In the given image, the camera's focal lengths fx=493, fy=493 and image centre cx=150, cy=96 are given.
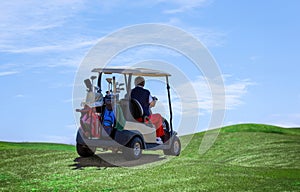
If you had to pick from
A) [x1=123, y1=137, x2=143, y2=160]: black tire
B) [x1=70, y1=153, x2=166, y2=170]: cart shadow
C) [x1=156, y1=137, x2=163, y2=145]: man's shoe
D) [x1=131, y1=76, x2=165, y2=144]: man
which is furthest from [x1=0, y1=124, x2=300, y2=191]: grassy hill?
[x1=131, y1=76, x2=165, y2=144]: man

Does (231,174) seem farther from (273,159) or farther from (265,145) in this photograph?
(265,145)

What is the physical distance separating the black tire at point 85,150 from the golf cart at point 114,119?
0.04m

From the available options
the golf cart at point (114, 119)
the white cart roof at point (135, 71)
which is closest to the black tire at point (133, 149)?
the golf cart at point (114, 119)

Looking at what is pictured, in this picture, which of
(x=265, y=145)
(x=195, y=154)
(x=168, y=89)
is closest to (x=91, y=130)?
(x=168, y=89)

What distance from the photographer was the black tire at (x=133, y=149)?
18.1 metres

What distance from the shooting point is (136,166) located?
58.9 ft

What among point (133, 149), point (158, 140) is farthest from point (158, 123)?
point (133, 149)

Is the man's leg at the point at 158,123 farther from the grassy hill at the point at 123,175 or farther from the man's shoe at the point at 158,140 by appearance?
the grassy hill at the point at 123,175

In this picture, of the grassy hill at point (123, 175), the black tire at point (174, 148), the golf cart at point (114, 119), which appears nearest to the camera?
the grassy hill at point (123, 175)

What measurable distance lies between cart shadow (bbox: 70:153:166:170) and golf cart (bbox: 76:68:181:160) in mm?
292

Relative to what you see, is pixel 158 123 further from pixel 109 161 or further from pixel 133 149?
pixel 109 161

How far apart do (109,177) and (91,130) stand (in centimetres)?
249

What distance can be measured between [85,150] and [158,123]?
10.2 feet

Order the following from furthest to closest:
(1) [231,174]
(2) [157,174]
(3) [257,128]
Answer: (3) [257,128] < (1) [231,174] < (2) [157,174]
